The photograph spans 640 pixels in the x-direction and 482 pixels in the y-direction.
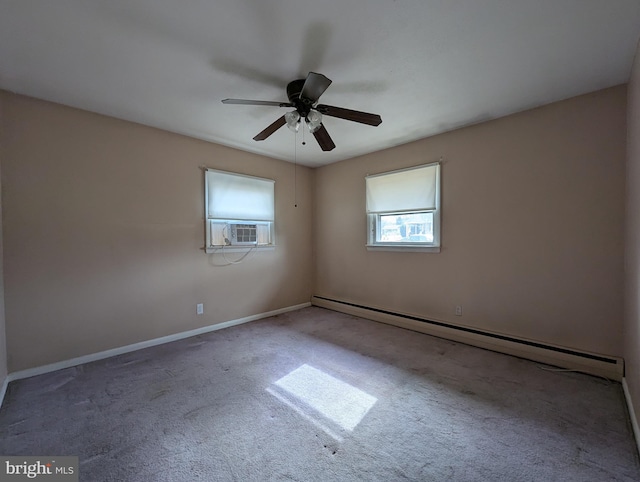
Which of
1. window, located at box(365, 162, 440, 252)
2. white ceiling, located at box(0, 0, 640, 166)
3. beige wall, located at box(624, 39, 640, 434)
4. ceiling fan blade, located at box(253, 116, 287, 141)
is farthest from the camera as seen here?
window, located at box(365, 162, 440, 252)

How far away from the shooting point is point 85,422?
181 centimetres

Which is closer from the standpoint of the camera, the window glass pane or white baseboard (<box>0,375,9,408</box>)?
white baseboard (<box>0,375,9,408</box>)

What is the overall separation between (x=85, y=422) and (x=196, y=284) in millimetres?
1811

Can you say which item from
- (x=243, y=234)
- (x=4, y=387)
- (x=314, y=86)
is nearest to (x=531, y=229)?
(x=314, y=86)

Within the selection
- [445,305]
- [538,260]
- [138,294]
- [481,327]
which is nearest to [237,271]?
[138,294]

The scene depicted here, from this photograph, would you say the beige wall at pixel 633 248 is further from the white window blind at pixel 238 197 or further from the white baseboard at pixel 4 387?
the white baseboard at pixel 4 387

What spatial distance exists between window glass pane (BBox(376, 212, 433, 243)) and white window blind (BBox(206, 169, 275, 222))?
1790 millimetres

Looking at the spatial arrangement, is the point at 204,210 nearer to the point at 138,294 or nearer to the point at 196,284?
the point at 196,284

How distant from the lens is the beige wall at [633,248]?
1.76 m

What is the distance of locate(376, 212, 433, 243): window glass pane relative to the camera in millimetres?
3602

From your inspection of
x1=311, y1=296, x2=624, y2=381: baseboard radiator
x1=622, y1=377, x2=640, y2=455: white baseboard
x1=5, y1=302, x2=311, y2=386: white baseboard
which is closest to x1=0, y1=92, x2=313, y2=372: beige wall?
x1=5, y1=302, x2=311, y2=386: white baseboard

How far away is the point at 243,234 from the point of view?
12.9 feet

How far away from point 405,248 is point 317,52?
8.70 ft

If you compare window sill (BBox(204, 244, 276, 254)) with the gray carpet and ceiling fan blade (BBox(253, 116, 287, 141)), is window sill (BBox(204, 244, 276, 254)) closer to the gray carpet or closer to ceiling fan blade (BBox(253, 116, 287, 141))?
the gray carpet
